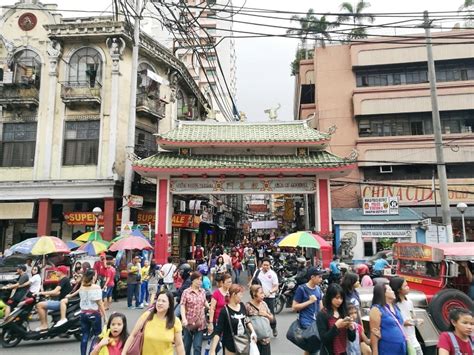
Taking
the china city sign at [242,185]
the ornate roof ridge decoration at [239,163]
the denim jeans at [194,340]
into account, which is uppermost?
the ornate roof ridge decoration at [239,163]

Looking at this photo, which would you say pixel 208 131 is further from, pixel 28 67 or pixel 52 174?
pixel 28 67

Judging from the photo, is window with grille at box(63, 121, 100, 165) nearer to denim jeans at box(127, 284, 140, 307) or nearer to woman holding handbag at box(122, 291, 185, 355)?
denim jeans at box(127, 284, 140, 307)

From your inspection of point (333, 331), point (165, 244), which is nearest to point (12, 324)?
point (333, 331)

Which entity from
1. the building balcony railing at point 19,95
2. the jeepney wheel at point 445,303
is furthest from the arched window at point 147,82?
the jeepney wheel at point 445,303

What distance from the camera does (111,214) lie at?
2058 centimetres

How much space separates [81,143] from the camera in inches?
857

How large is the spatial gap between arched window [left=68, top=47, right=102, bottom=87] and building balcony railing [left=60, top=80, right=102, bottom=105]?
458 mm

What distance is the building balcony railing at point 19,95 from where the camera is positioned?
71.1 feet

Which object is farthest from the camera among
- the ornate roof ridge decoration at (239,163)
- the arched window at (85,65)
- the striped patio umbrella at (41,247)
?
the arched window at (85,65)

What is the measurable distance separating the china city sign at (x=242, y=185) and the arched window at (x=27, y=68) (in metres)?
10.9

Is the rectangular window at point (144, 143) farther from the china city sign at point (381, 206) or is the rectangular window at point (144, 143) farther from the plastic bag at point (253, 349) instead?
the plastic bag at point (253, 349)

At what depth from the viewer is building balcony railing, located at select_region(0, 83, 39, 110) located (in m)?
21.7

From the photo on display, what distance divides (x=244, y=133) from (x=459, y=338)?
1713cm

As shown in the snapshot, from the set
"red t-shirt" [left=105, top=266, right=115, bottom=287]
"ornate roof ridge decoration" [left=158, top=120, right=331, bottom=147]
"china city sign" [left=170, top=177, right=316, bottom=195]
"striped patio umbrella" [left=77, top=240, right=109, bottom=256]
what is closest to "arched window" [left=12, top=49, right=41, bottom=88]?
"ornate roof ridge decoration" [left=158, top=120, right=331, bottom=147]
